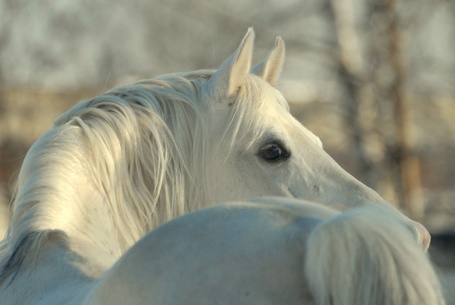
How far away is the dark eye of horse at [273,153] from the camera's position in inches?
135

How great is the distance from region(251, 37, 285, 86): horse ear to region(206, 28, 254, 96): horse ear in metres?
0.44

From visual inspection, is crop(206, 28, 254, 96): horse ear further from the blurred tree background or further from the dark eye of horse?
the blurred tree background

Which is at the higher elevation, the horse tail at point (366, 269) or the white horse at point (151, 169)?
the horse tail at point (366, 269)

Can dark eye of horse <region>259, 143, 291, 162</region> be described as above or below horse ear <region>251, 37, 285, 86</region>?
below

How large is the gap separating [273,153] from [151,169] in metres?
0.51

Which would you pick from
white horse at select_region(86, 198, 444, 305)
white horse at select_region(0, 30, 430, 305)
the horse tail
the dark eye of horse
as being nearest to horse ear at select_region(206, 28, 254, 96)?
white horse at select_region(0, 30, 430, 305)

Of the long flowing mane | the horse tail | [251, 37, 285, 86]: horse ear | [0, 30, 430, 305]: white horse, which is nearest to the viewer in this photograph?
the horse tail

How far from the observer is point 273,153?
344 centimetres

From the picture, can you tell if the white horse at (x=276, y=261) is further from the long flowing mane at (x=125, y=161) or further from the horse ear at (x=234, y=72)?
the horse ear at (x=234, y=72)

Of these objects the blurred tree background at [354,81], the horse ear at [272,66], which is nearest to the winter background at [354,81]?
the blurred tree background at [354,81]

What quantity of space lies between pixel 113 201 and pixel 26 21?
10.9 m

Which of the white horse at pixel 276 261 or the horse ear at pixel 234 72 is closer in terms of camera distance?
the white horse at pixel 276 261

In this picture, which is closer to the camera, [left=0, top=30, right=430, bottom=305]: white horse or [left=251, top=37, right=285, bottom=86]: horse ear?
[left=0, top=30, right=430, bottom=305]: white horse

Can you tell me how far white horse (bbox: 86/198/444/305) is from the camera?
5.41ft
